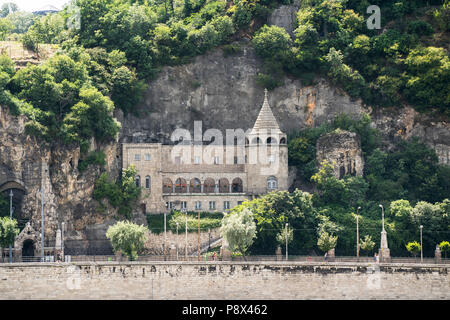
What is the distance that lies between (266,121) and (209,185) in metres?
8.15

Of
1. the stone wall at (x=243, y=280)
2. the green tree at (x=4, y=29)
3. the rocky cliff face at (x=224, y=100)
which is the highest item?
the green tree at (x=4, y=29)

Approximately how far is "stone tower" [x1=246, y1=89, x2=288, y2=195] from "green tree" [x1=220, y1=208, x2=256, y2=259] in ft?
33.3

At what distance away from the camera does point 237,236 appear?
9312 cm

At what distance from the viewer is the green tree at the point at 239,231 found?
305 ft

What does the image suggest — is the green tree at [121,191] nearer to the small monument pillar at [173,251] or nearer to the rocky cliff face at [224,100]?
the small monument pillar at [173,251]

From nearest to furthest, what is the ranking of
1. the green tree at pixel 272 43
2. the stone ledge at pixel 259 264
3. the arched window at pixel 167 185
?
the stone ledge at pixel 259 264
the arched window at pixel 167 185
the green tree at pixel 272 43

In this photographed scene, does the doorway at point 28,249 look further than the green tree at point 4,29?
No

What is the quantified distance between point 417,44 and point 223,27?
19.7m

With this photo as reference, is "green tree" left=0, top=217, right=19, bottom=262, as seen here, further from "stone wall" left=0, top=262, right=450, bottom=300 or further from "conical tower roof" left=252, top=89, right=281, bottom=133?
"conical tower roof" left=252, top=89, right=281, bottom=133

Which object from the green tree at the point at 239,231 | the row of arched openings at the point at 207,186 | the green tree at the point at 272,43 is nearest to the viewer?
the green tree at the point at 239,231

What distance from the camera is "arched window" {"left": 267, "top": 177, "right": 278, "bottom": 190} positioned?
343ft

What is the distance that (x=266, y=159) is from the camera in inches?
4131

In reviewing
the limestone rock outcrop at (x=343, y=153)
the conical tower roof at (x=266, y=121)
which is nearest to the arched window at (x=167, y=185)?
the conical tower roof at (x=266, y=121)

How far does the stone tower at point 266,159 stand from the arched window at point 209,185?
3.47 m
